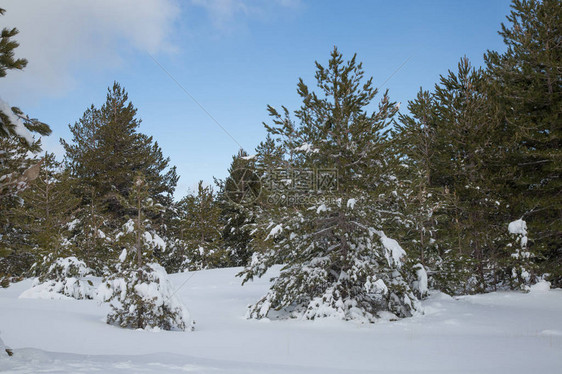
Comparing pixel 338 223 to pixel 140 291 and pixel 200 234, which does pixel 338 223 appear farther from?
pixel 200 234

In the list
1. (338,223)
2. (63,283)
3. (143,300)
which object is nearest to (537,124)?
(338,223)

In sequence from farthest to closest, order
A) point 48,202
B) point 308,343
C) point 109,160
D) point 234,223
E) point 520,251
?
point 234,223, point 109,160, point 48,202, point 520,251, point 308,343

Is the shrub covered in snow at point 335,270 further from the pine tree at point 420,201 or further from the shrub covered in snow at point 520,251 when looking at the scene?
the shrub covered in snow at point 520,251

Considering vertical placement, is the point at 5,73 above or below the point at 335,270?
above

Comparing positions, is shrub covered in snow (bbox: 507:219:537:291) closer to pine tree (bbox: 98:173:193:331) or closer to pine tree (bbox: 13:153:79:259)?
pine tree (bbox: 98:173:193:331)

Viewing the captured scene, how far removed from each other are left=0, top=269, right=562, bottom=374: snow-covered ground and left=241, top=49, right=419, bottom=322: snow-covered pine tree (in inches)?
28.0

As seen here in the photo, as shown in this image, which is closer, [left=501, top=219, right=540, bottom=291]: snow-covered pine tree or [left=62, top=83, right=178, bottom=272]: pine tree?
[left=501, top=219, right=540, bottom=291]: snow-covered pine tree

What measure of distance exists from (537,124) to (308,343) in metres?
10.7

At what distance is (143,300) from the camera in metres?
7.82

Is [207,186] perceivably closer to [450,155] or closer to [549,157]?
[450,155]

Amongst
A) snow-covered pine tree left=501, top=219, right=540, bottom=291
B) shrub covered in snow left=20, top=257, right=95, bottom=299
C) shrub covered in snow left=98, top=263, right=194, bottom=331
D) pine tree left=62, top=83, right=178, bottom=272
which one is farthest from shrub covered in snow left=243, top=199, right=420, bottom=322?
pine tree left=62, top=83, right=178, bottom=272

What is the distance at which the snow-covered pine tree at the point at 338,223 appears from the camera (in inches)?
365

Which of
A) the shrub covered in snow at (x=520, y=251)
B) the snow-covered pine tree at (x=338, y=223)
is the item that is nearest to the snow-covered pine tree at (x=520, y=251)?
the shrub covered in snow at (x=520, y=251)

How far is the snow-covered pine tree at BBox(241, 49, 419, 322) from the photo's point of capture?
9.27 meters
